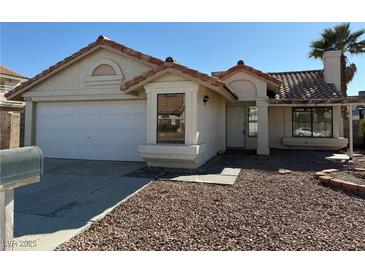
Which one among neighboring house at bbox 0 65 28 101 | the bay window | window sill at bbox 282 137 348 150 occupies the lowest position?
window sill at bbox 282 137 348 150

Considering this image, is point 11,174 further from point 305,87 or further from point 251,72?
point 305,87

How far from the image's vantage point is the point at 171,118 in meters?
8.78

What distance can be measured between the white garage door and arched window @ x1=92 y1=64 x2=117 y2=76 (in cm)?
122

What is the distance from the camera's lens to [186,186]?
22.5 ft

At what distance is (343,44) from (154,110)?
16489 millimetres

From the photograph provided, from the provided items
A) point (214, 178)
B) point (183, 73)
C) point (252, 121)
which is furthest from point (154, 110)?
point (252, 121)

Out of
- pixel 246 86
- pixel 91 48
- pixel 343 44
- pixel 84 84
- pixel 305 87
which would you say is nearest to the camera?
pixel 91 48

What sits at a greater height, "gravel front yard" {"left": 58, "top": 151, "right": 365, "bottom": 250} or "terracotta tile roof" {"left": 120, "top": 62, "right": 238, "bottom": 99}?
"terracotta tile roof" {"left": 120, "top": 62, "right": 238, "bottom": 99}

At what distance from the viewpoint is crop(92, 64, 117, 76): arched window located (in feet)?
35.6

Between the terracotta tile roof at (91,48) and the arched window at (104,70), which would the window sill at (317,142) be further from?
the arched window at (104,70)

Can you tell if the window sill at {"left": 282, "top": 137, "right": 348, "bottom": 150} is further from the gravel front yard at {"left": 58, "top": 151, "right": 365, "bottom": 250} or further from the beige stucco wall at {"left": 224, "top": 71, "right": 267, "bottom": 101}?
the gravel front yard at {"left": 58, "top": 151, "right": 365, "bottom": 250}

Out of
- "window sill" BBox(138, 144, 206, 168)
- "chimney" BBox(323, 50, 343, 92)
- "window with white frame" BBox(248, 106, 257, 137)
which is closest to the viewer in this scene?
"window sill" BBox(138, 144, 206, 168)

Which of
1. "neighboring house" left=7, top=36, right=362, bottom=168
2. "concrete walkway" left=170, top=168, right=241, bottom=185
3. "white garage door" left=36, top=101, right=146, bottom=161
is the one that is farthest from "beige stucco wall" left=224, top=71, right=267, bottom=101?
"concrete walkway" left=170, top=168, right=241, bottom=185

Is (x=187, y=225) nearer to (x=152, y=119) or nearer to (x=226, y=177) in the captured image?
(x=226, y=177)
